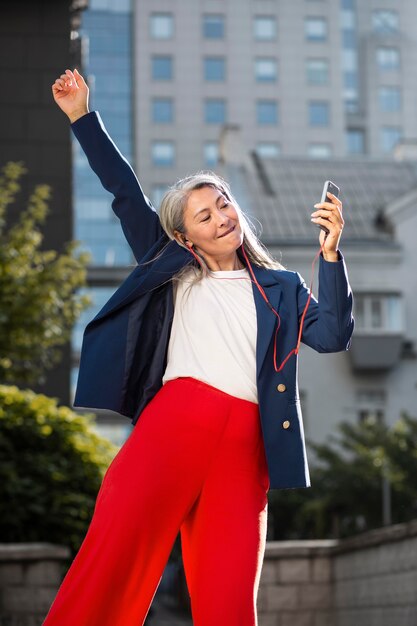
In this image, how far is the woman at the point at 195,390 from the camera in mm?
3574

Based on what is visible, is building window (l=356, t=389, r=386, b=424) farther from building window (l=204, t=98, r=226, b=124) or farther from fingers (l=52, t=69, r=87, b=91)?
building window (l=204, t=98, r=226, b=124)

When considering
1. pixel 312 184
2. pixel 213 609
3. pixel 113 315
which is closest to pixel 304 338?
pixel 113 315

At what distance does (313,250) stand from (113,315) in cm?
3116

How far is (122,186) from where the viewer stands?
4.04 m

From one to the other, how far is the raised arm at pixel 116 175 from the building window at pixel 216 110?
2803 inches

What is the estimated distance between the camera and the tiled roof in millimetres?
35844

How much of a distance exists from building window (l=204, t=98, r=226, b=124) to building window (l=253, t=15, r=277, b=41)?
14.1ft

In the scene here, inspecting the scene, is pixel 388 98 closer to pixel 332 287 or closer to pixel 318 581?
pixel 318 581

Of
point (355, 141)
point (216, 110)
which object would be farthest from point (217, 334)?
point (355, 141)

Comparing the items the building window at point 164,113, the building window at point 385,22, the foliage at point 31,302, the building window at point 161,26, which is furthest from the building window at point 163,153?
the foliage at point 31,302

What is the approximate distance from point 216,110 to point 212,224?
72.2 metres

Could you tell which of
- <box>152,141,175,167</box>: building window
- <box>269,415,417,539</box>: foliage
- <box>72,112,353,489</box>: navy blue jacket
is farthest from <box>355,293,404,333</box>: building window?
<box>152,141,175,167</box>: building window

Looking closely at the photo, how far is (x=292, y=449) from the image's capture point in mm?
3725

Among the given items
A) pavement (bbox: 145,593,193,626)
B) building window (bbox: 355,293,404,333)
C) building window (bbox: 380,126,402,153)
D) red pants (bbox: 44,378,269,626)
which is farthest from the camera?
building window (bbox: 380,126,402,153)
